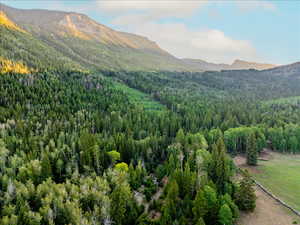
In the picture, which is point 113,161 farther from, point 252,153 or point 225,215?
point 252,153

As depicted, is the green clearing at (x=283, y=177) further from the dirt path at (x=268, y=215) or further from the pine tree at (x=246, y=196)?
the pine tree at (x=246, y=196)

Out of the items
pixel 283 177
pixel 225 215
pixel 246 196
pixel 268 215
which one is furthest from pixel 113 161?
pixel 283 177

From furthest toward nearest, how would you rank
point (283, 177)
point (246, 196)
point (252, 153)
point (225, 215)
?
point (252, 153), point (283, 177), point (246, 196), point (225, 215)

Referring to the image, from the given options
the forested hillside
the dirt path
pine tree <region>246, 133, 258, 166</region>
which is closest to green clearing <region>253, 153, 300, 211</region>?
pine tree <region>246, 133, 258, 166</region>

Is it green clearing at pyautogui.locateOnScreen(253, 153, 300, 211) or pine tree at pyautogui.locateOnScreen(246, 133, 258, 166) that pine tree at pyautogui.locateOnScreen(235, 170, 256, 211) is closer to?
green clearing at pyautogui.locateOnScreen(253, 153, 300, 211)

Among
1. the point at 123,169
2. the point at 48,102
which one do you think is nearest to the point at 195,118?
the point at 123,169

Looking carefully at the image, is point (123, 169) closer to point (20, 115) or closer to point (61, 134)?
point (61, 134)
